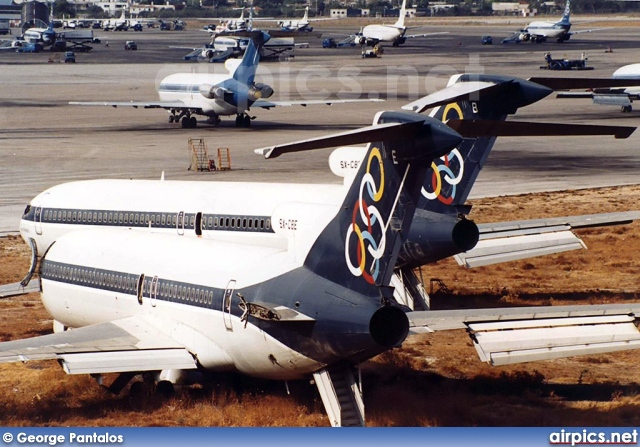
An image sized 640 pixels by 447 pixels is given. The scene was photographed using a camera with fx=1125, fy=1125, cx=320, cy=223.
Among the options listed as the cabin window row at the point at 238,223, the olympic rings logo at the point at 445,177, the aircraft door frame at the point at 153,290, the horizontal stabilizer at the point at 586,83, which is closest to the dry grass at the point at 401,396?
the aircraft door frame at the point at 153,290

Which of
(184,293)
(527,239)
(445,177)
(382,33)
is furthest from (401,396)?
(382,33)

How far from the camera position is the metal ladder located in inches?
794

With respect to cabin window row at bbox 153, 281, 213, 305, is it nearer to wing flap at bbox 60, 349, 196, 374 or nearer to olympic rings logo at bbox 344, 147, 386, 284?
wing flap at bbox 60, 349, 196, 374

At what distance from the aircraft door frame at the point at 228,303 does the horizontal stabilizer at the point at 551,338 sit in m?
5.18

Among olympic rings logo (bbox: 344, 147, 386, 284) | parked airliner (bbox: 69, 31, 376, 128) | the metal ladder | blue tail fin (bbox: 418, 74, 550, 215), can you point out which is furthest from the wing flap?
parked airliner (bbox: 69, 31, 376, 128)

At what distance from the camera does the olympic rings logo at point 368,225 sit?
20.3 metres

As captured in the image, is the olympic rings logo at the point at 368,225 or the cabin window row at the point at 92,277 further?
the cabin window row at the point at 92,277

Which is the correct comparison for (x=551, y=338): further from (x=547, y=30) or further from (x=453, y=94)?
(x=547, y=30)

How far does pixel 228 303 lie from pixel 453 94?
20.8ft

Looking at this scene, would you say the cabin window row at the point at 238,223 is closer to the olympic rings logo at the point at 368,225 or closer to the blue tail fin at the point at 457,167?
the blue tail fin at the point at 457,167

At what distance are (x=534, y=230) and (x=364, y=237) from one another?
15.3 metres

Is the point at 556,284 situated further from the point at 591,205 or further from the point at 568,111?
the point at 568,111

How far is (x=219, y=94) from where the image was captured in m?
82.6

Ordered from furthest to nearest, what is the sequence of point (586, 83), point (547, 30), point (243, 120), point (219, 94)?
point (547, 30) < point (243, 120) < point (219, 94) < point (586, 83)
